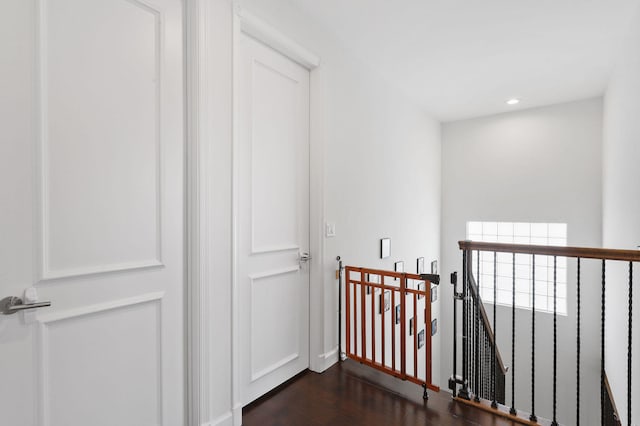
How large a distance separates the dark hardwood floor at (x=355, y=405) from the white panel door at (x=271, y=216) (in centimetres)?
12

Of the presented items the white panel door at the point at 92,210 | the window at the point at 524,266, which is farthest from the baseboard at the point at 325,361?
the window at the point at 524,266

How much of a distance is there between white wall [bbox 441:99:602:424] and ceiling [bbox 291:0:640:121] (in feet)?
1.93

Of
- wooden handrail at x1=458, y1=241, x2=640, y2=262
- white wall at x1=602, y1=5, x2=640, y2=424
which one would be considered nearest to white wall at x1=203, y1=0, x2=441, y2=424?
wooden handrail at x1=458, y1=241, x2=640, y2=262

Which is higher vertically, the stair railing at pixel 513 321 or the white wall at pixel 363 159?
the white wall at pixel 363 159

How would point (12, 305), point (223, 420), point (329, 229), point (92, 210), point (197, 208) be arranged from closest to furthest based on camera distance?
point (12, 305) → point (92, 210) → point (197, 208) → point (223, 420) → point (329, 229)

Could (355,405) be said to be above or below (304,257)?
below

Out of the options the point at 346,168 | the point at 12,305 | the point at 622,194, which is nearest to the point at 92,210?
the point at 12,305

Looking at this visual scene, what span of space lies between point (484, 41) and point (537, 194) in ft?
8.67

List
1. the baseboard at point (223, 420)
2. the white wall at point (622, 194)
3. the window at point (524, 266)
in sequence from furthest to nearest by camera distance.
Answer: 1. the window at point (524, 266)
2. the white wall at point (622, 194)
3. the baseboard at point (223, 420)

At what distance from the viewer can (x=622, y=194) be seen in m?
2.86

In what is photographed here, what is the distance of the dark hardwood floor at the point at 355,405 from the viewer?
6.43 ft

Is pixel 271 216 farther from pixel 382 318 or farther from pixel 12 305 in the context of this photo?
pixel 12 305

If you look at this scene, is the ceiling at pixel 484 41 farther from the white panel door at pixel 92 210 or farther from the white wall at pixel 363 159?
the white panel door at pixel 92 210

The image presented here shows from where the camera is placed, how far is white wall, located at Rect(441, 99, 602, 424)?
13.9 ft
